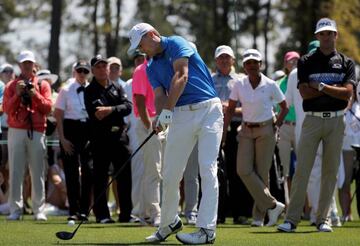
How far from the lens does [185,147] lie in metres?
12.0

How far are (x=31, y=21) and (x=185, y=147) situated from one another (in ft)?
125

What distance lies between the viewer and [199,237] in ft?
38.3

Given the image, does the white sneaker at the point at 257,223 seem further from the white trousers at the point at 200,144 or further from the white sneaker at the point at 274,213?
the white trousers at the point at 200,144

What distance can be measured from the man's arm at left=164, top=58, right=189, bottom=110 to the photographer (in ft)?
15.6

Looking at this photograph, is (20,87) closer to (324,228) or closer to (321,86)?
(321,86)

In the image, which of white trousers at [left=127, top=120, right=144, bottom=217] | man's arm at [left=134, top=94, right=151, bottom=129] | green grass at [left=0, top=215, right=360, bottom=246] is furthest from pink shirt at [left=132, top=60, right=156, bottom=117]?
green grass at [left=0, top=215, right=360, bottom=246]

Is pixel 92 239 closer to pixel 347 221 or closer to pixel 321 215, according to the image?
pixel 321 215

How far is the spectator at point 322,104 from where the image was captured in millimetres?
13719

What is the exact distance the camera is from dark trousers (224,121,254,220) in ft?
53.8

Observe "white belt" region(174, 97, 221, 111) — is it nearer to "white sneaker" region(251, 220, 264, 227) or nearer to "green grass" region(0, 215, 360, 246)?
"green grass" region(0, 215, 360, 246)

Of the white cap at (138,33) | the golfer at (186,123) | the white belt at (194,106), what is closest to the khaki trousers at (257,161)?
the golfer at (186,123)

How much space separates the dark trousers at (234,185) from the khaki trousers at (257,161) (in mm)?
972

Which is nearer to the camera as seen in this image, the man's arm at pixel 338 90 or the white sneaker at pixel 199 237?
the white sneaker at pixel 199 237

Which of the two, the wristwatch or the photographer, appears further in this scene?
the photographer
